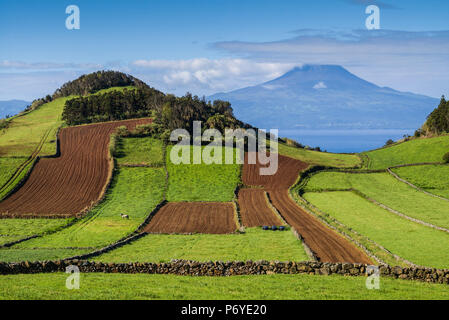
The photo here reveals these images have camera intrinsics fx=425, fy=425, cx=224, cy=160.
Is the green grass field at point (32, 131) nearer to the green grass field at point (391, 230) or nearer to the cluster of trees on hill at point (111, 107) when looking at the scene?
the cluster of trees on hill at point (111, 107)

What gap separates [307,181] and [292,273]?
5385cm

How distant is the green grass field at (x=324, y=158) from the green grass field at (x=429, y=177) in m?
12.3

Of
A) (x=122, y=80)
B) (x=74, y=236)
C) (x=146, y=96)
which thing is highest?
(x=122, y=80)

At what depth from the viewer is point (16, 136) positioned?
10338cm

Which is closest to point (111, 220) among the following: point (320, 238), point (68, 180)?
point (68, 180)

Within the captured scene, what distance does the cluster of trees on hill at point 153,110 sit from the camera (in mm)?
108250

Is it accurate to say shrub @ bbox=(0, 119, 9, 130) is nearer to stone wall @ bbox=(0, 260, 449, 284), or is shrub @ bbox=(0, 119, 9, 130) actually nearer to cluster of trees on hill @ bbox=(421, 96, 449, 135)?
stone wall @ bbox=(0, 260, 449, 284)

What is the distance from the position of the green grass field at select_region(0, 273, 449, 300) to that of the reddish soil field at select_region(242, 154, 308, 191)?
168 feet

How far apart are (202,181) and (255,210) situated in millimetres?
20864

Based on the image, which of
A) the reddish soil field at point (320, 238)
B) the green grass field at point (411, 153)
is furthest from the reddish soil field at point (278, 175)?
the green grass field at point (411, 153)

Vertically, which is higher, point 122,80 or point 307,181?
point 122,80
